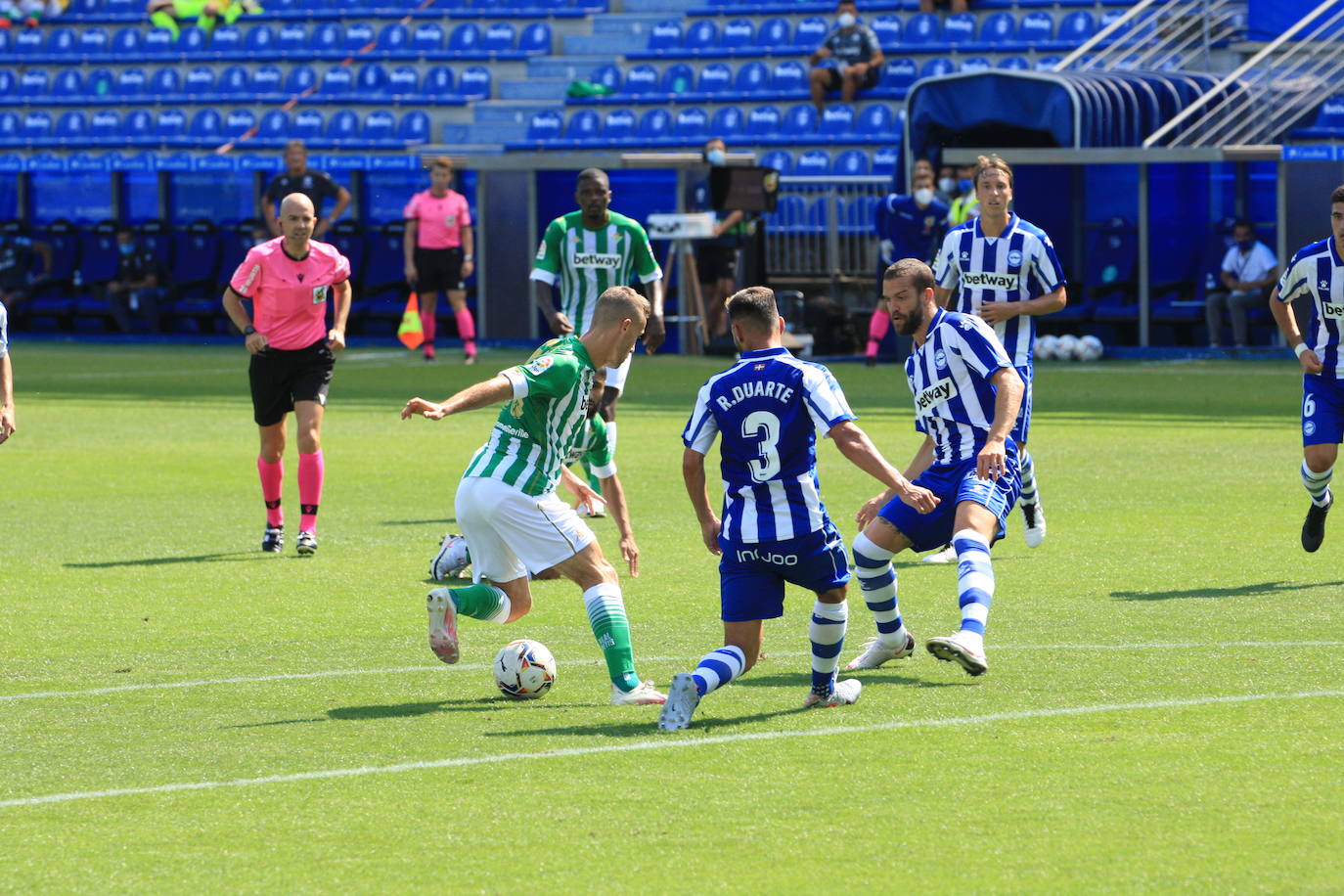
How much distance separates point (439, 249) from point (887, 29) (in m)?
8.42

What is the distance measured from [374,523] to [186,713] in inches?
197

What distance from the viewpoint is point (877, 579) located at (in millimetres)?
7094

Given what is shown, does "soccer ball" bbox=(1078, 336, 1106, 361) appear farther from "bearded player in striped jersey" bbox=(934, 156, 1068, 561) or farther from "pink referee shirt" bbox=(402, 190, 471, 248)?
"bearded player in striped jersey" bbox=(934, 156, 1068, 561)

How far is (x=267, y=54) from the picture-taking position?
32.5 metres

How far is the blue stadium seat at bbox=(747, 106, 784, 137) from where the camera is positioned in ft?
91.6

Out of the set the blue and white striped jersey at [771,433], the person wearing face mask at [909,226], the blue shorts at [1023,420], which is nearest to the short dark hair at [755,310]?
the blue and white striped jersey at [771,433]

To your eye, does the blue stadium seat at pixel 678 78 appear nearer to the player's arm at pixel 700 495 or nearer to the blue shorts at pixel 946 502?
the blue shorts at pixel 946 502

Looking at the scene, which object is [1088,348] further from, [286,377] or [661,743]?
[661,743]

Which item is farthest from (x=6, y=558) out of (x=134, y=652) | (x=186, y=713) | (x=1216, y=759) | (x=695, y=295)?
(x=695, y=295)

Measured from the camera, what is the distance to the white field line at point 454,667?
7.10 m

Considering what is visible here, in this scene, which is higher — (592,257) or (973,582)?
(592,257)

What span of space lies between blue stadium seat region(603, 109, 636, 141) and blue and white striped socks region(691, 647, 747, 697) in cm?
2291

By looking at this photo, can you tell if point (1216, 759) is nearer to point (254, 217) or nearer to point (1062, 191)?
point (1062, 191)

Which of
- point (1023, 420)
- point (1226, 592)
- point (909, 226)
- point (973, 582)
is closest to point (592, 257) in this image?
point (1023, 420)
